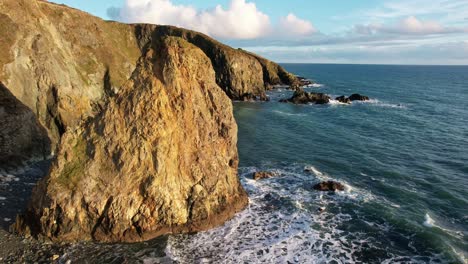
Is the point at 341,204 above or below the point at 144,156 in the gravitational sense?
below

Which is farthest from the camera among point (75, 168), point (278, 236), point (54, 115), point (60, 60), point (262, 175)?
point (60, 60)

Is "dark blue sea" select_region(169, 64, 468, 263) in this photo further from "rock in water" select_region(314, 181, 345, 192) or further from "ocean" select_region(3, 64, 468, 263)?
"rock in water" select_region(314, 181, 345, 192)

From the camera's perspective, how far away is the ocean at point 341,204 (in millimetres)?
26061

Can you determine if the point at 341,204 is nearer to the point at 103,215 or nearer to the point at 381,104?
the point at 103,215

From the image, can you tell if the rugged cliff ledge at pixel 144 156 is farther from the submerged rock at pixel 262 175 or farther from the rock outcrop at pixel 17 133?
the submerged rock at pixel 262 175

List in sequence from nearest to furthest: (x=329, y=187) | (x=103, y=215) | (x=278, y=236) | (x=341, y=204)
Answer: (x=103, y=215)
(x=278, y=236)
(x=341, y=204)
(x=329, y=187)

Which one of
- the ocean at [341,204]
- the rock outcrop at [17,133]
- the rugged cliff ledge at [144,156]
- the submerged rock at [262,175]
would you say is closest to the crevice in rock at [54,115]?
the rock outcrop at [17,133]

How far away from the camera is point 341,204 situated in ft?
114

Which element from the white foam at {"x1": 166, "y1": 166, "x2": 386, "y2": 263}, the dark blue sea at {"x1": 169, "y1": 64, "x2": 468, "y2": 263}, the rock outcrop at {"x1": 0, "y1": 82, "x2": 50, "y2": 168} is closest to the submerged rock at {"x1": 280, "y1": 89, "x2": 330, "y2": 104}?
the dark blue sea at {"x1": 169, "y1": 64, "x2": 468, "y2": 263}

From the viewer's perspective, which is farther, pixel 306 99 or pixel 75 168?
pixel 306 99

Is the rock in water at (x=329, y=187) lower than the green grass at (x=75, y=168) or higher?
lower

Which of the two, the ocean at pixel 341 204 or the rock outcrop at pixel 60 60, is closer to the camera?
the ocean at pixel 341 204

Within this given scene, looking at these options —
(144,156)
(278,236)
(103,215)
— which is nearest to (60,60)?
(144,156)

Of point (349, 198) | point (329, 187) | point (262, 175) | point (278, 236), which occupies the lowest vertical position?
point (278, 236)
